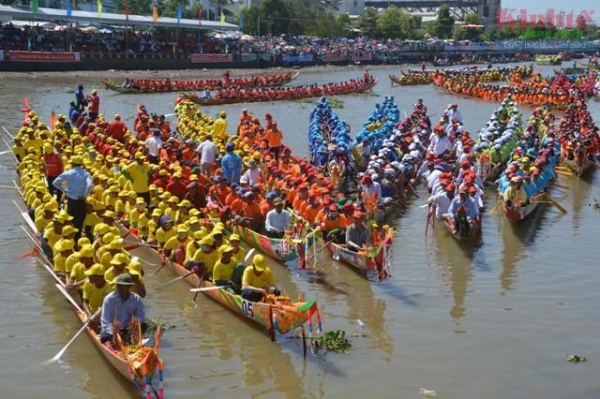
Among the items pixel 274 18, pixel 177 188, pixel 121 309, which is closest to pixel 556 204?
pixel 177 188

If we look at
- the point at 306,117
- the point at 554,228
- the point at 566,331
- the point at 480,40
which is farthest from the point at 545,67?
the point at 566,331

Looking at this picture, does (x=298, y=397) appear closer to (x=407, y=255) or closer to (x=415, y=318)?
(x=415, y=318)

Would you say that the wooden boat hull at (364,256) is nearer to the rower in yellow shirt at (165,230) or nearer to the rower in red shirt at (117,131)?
the rower in yellow shirt at (165,230)

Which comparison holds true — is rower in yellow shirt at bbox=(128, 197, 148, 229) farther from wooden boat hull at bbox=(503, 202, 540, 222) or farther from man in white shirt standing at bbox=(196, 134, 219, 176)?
wooden boat hull at bbox=(503, 202, 540, 222)

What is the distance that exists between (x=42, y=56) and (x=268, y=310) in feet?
145

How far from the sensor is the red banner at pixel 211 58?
2338 inches

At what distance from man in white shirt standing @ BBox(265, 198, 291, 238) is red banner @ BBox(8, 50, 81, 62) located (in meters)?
39.9

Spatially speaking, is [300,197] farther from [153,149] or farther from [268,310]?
[153,149]

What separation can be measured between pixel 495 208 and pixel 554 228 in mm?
1319

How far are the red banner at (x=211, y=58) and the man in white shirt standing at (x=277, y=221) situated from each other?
156 ft

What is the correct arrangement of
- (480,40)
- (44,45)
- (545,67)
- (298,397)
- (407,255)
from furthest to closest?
(480,40) → (545,67) → (44,45) → (407,255) → (298,397)

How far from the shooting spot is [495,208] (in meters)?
17.1

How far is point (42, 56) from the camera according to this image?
50.1 meters

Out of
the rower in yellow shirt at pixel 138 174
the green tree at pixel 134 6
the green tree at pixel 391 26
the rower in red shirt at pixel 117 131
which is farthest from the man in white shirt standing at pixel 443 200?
the green tree at pixel 391 26
